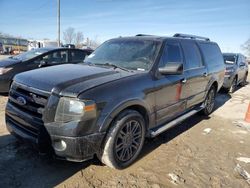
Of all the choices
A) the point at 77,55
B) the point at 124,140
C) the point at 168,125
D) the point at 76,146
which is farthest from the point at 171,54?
the point at 77,55

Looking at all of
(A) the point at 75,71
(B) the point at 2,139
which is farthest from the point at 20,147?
(A) the point at 75,71

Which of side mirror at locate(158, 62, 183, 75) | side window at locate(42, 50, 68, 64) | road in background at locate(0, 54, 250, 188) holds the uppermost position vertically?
side mirror at locate(158, 62, 183, 75)

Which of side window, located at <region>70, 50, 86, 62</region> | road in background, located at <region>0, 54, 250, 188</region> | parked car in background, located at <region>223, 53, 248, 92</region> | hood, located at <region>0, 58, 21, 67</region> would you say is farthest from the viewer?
parked car in background, located at <region>223, 53, 248, 92</region>

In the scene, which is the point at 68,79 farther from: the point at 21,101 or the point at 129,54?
the point at 129,54

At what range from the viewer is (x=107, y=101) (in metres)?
2.87

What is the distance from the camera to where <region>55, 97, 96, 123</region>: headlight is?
2.68 meters

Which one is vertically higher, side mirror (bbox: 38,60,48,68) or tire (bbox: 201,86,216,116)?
side mirror (bbox: 38,60,48,68)

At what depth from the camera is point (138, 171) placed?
11.0 ft

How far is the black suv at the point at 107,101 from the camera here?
274 centimetres

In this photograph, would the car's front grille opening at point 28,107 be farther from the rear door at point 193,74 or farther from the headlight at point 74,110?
the rear door at point 193,74

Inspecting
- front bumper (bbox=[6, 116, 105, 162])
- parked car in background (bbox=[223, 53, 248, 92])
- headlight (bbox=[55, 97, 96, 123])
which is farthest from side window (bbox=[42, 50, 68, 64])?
parked car in background (bbox=[223, 53, 248, 92])

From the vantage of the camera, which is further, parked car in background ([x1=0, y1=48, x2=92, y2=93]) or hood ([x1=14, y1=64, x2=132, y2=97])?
parked car in background ([x1=0, y1=48, x2=92, y2=93])

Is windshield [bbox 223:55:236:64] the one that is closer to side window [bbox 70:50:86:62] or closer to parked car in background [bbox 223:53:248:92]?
parked car in background [bbox 223:53:248:92]

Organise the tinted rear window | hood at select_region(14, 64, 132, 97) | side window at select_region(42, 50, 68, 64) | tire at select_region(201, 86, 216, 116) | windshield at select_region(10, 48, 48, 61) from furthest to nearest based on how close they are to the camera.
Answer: side window at select_region(42, 50, 68, 64)
windshield at select_region(10, 48, 48, 61)
tire at select_region(201, 86, 216, 116)
the tinted rear window
hood at select_region(14, 64, 132, 97)
